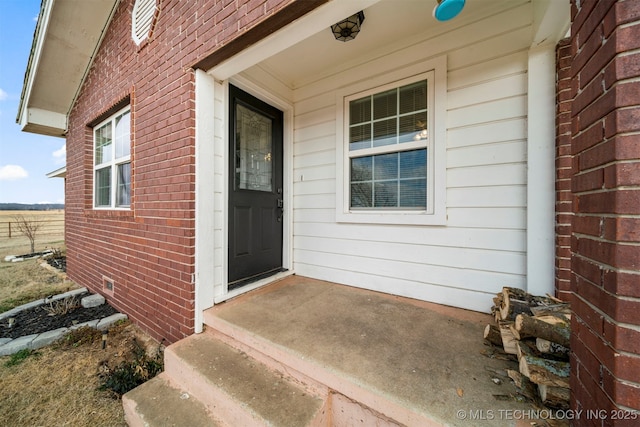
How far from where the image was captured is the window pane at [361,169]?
8.22 feet

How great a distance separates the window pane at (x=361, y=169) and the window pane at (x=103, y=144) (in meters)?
3.29

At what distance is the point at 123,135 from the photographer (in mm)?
3051

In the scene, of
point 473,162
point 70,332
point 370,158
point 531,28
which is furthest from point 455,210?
point 70,332

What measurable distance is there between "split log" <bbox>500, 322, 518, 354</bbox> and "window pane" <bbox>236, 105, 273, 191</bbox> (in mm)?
2431

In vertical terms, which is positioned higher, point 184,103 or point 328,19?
point 328,19

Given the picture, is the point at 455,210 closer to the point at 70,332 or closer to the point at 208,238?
the point at 208,238

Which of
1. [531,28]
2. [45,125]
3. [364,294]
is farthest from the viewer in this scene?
[45,125]

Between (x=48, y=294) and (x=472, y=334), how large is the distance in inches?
218

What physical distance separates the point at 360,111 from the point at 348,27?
2.45ft

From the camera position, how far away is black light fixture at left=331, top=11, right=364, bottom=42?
1969 mm

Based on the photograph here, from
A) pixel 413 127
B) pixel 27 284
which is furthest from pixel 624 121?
pixel 27 284

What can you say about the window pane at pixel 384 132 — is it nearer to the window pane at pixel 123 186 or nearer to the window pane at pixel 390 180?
the window pane at pixel 390 180

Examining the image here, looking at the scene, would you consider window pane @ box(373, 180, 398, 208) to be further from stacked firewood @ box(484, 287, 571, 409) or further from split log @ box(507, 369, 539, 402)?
split log @ box(507, 369, 539, 402)

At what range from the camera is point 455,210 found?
2.05 meters
